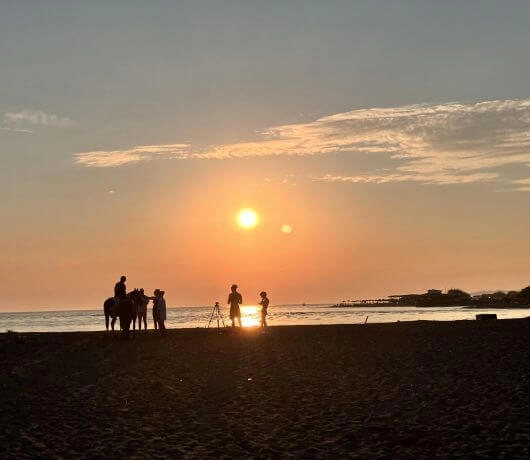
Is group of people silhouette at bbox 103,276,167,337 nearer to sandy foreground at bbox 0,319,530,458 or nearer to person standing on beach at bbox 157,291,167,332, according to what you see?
person standing on beach at bbox 157,291,167,332

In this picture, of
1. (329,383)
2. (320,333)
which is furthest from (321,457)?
(320,333)

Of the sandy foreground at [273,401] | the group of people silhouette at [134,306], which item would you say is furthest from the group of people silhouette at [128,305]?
the sandy foreground at [273,401]

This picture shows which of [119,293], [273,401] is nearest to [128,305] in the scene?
[119,293]

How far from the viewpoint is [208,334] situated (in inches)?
1599

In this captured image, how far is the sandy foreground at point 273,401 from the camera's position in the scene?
1088 cm

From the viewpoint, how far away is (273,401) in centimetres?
1558

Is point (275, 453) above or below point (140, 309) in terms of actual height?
below

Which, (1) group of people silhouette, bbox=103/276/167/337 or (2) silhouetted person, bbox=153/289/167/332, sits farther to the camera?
(2) silhouetted person, bbox=153/289/167/332

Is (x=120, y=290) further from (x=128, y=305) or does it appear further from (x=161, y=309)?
(x=161, y=309)

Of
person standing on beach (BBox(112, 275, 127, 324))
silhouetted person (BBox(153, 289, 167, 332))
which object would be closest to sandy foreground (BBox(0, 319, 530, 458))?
person standing on beach (BBox(112, 275, 127, 324))

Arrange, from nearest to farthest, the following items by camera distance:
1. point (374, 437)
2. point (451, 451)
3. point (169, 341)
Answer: point (451, 451) < point (374, 437) < point (169, 341)

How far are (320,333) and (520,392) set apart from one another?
24.5 m

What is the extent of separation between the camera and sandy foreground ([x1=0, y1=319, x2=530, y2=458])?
10883 mm

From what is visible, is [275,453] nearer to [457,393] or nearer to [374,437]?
[374,437]
